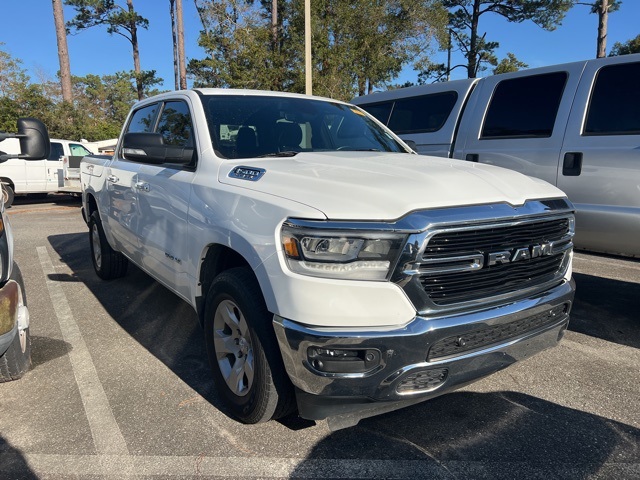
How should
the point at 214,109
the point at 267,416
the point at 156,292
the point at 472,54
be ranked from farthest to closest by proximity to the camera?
the point at 472,54 < the point at 156,292 < the point at 214,109 < the point at 267,416

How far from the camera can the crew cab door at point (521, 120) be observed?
4422 mm

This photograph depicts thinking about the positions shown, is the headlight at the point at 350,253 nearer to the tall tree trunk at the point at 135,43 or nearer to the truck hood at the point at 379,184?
the truck hood at the point at 379,184

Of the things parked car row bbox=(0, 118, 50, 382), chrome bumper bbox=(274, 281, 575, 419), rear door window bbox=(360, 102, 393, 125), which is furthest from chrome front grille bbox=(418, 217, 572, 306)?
rear door window bbox=(360, 102, 393, 125)

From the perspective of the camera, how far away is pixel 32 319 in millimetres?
4574

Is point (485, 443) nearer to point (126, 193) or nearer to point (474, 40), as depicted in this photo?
point (126, 193)

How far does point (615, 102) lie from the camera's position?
13.5 ft

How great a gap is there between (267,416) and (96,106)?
5899 cm

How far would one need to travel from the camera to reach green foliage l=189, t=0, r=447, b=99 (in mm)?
20109

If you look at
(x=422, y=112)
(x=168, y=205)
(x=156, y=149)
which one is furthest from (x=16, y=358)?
(x=422, y=112)

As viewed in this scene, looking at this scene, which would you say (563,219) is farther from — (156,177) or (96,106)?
(96,106)

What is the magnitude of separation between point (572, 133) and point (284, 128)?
8.34 ft

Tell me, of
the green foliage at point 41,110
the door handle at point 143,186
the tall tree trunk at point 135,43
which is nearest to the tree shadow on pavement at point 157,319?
the door handle at point 143,186

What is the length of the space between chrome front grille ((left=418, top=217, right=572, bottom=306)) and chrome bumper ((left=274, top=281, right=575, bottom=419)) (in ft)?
0.37

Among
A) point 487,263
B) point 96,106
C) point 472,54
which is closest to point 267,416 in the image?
point 487,263
